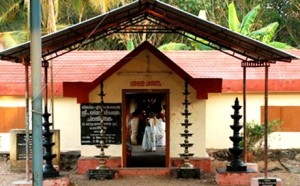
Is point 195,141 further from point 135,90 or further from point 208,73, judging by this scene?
point 208,73

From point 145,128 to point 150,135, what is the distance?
0.78 ft

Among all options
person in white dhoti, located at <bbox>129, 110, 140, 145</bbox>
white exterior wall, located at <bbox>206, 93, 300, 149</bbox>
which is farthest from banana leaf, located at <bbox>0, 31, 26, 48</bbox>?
white exterior wall, located at <bbox>206, 93, 300, 149</bbox>

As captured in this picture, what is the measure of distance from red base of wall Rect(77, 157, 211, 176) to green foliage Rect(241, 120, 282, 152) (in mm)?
1741

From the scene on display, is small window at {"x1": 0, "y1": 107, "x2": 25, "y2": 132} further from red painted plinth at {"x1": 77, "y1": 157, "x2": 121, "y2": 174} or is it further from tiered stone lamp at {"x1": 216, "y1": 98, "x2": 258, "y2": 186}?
tiered stone lamp at {"x1": 216, "y1": 98, "x2": 258, "y2": 186}

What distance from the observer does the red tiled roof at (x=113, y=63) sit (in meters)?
13.7

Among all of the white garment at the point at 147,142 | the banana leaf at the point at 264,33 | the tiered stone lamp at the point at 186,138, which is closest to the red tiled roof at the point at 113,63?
the banana leaf at the point at 264,33

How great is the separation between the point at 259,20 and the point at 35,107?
857 inches

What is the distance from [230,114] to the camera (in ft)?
45.5

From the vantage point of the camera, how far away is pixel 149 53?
37.7 feet

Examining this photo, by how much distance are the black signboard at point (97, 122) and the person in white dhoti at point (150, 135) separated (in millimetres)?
1645

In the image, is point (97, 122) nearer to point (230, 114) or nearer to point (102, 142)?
point (102, 142)

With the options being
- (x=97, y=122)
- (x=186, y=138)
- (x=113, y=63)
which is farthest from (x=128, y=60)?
(x=113, y=63)

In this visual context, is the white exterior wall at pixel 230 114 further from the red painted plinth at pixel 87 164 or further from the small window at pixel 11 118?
the small window at pixel 11 118

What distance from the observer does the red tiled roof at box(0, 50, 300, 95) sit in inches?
539
